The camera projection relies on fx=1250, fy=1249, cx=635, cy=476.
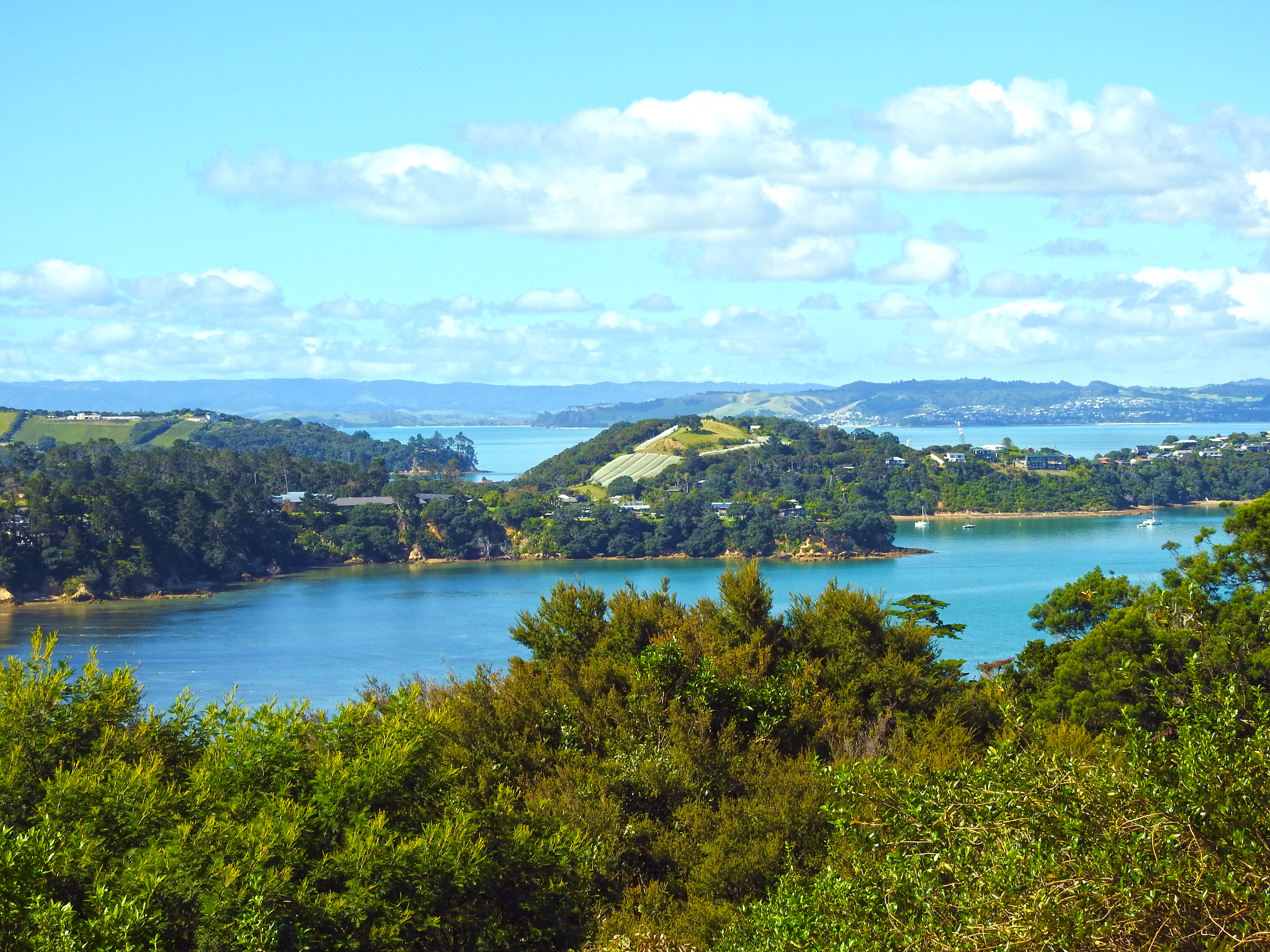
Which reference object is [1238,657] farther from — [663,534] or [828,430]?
[828,430]

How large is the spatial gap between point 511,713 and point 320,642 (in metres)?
28.6

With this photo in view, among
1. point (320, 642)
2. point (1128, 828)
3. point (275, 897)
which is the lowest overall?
point (320, 642)

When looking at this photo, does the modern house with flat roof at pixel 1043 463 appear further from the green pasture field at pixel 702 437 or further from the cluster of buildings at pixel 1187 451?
the green pasture field at pixel 702 437

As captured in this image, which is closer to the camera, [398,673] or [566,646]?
[566,646]

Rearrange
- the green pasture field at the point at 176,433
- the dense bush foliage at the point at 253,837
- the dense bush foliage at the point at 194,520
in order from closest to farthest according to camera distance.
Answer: the dense bush foliage at the point at 253,837 < the dense bush foliage at the point at 194,520 < the green pasture field at the point at 176,433

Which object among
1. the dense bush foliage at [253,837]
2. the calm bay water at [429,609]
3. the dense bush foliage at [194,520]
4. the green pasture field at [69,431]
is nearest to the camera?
the dense bush foliage at [253,837]

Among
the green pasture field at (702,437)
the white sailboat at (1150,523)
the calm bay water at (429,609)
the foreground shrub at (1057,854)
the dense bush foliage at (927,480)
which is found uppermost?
the green pasture field at (702,437)

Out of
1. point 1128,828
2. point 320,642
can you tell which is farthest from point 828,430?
point 1128,828

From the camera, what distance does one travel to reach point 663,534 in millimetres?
A: 61656

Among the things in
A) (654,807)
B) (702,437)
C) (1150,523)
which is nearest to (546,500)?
(702,437)

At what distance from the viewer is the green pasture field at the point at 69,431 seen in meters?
95.2

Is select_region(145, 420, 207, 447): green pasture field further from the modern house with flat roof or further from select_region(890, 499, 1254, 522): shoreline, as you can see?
the modern house with flat roof

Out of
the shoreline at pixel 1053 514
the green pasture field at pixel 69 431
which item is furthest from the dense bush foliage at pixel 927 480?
the green pasture field at pixel 69 431

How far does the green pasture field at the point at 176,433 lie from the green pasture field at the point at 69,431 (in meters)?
2.15
